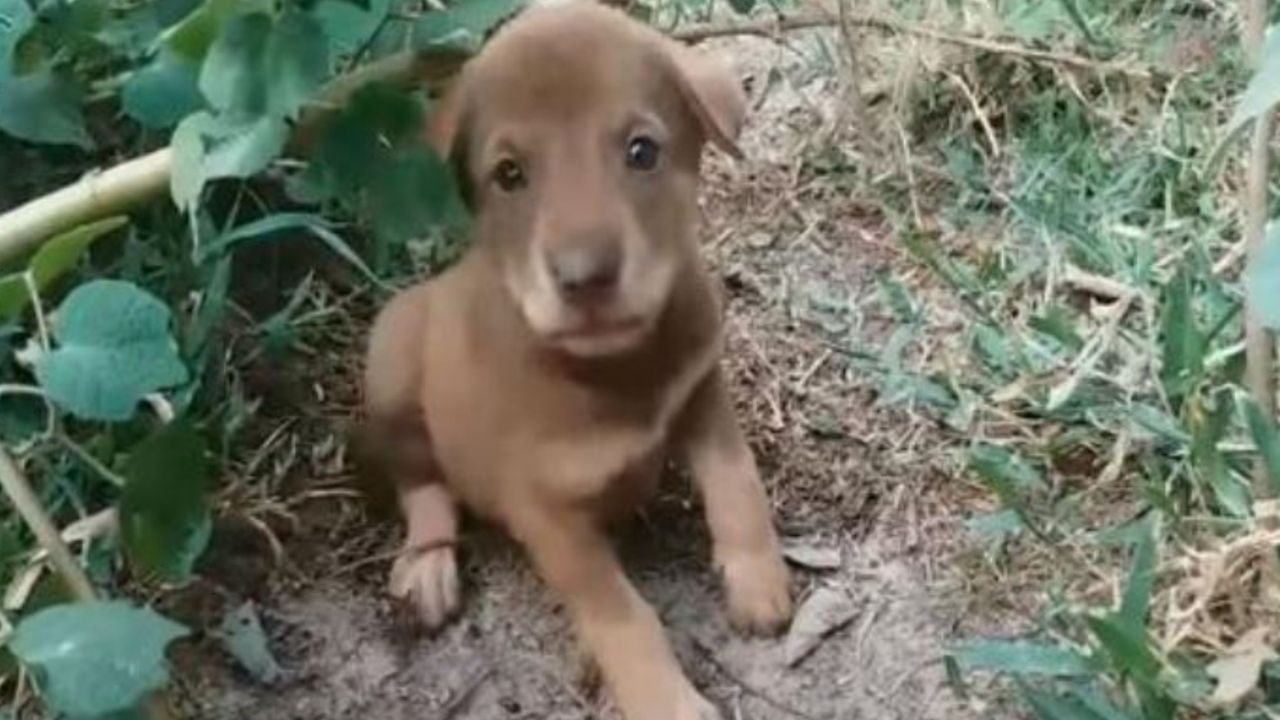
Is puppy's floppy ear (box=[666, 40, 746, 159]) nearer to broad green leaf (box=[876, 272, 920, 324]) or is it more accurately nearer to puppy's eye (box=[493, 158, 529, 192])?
puppy's eye (box=[493, 158, 529, 192])

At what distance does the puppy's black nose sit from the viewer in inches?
80.1

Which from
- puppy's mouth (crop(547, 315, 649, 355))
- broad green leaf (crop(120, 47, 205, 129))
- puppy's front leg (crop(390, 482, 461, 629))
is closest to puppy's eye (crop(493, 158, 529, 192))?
puppy's mouth (crop(547, 315, 649, 355))

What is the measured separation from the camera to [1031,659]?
2.11 meters

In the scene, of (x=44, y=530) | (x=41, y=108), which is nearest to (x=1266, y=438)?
(x=44, y=530)

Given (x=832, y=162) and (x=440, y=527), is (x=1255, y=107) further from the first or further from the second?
(x=832, y=162)

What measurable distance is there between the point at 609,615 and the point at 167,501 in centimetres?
36

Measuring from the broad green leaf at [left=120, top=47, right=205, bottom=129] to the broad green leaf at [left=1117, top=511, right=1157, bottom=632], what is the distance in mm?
810

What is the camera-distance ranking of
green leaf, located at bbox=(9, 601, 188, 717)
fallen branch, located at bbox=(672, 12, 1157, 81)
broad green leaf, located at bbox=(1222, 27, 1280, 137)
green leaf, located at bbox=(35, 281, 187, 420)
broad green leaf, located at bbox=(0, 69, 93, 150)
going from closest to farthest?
broad green leaf, located at bbox=(1222, 27, 1280, 137) → green leaf, located at bbox=(9, 601, 188, 717) → green leaf, located at bbox=(35, 281, 187, 420) → broad green leaf, located at bbox=(0, 69, 93, 150) → fallen branch, located at bbox=(672, 12, 1157, 81)

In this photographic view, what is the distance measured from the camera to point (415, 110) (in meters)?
2.17

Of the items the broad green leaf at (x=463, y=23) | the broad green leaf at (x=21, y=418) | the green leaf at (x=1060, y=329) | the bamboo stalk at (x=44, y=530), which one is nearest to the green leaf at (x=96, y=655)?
the bamboo stalk at (x=44, y=530)

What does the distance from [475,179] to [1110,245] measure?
74 cm

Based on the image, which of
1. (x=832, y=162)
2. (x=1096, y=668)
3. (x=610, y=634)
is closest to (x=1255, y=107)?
(x=1096, y=668)

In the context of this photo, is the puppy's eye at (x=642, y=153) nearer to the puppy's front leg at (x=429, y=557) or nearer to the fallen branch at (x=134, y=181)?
the fallen branch at (x=134, y=181)

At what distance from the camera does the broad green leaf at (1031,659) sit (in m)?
2.11
